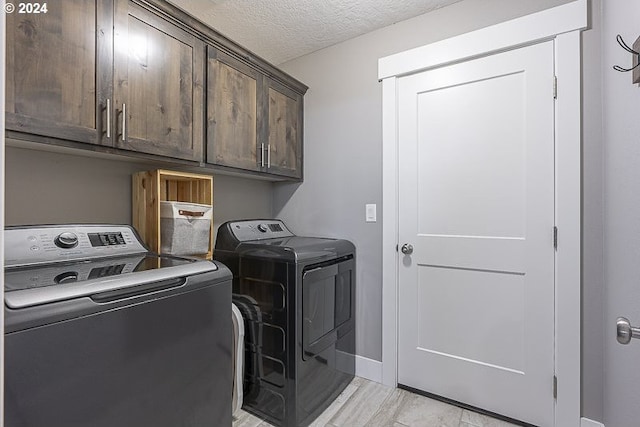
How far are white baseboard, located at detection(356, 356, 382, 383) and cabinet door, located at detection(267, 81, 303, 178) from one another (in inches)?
57.9

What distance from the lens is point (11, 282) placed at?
89 cm

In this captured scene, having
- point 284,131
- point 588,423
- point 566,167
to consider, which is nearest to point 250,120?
point 284,131

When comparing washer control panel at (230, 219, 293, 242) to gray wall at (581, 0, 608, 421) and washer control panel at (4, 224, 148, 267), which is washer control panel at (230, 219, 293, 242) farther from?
gray wall at (581, 0, 608, 421)

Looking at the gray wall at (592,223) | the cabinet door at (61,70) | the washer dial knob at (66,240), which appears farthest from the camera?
the gray wall at (592,223)

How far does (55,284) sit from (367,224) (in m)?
1.73

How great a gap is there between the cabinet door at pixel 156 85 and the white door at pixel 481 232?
1.30 m

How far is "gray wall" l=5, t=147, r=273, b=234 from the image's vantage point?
1336mm

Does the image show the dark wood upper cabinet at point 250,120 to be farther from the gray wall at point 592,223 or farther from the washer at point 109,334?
the gray wall at point 592,223

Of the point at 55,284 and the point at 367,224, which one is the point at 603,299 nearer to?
the point at 367,224

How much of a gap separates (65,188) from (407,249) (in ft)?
6.36

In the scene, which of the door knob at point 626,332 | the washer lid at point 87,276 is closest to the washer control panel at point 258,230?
the washer lid at point 87,276

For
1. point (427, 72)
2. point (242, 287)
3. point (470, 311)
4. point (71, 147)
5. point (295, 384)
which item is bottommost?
point (295, 384)

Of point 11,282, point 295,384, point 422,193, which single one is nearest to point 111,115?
point 11,282

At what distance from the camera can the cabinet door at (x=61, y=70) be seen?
1.04 meters
